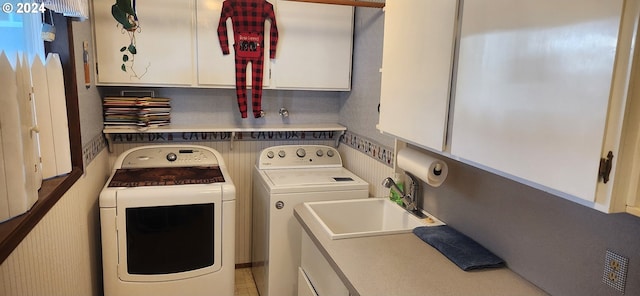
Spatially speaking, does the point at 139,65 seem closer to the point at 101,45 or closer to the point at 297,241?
the point at 101,45

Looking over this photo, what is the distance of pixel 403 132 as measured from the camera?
1.67 meters

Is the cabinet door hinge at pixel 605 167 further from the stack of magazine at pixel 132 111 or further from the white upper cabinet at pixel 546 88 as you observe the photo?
the stack of magazine at pixel 132 111

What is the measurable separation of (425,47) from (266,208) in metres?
1.48

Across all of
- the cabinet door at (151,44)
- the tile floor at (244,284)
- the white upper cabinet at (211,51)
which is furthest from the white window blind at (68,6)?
the tile floor at (244,284)

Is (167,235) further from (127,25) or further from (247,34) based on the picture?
(247,34)

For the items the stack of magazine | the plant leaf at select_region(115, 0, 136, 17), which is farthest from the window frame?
the stack of magazine

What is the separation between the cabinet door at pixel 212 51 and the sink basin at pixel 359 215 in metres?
1.09

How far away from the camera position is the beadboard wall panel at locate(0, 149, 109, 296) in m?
1.21

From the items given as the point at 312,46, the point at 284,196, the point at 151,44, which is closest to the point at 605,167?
the point at 284,196

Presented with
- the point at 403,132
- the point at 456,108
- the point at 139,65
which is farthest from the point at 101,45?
the point at 456,108

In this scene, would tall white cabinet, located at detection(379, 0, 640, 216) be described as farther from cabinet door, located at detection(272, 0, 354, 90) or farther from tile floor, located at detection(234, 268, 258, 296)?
tile floor, located at detection(234, 268, 258, 296)

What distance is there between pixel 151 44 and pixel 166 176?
2.68 feet

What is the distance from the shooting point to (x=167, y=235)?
2285mm

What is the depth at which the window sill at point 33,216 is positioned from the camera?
41.9 inches
